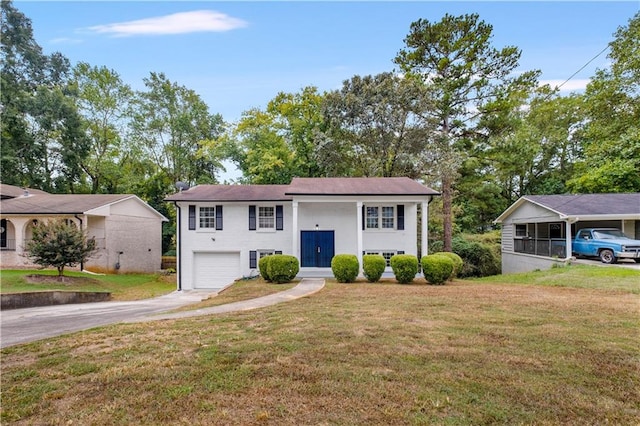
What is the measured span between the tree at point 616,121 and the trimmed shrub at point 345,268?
1193 centimetres

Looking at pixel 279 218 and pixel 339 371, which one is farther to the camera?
pixel 279 218

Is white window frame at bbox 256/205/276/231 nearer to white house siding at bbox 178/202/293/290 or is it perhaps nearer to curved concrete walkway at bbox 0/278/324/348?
white house siding at bbox 178/202/293/290

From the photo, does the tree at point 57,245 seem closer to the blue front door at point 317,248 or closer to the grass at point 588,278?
the blue front door at point 317,248

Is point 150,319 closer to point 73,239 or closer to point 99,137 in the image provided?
point 73,239

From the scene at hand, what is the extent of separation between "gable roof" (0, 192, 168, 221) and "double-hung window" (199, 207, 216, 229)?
7376 mm

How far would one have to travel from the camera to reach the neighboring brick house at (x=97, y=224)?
63.3ft

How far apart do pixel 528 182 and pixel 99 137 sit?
130 ft

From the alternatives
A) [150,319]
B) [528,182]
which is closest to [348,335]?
[150,319]

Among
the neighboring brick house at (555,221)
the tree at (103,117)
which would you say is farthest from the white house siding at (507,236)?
the tree at (103,117)

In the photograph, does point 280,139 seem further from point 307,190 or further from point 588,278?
point 588,278

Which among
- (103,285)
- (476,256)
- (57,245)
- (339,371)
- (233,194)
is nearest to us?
(339,371)

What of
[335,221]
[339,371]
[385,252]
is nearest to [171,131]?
[335,221]

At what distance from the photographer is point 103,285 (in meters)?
15.8

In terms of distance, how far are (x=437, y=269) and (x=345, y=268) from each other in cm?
348
